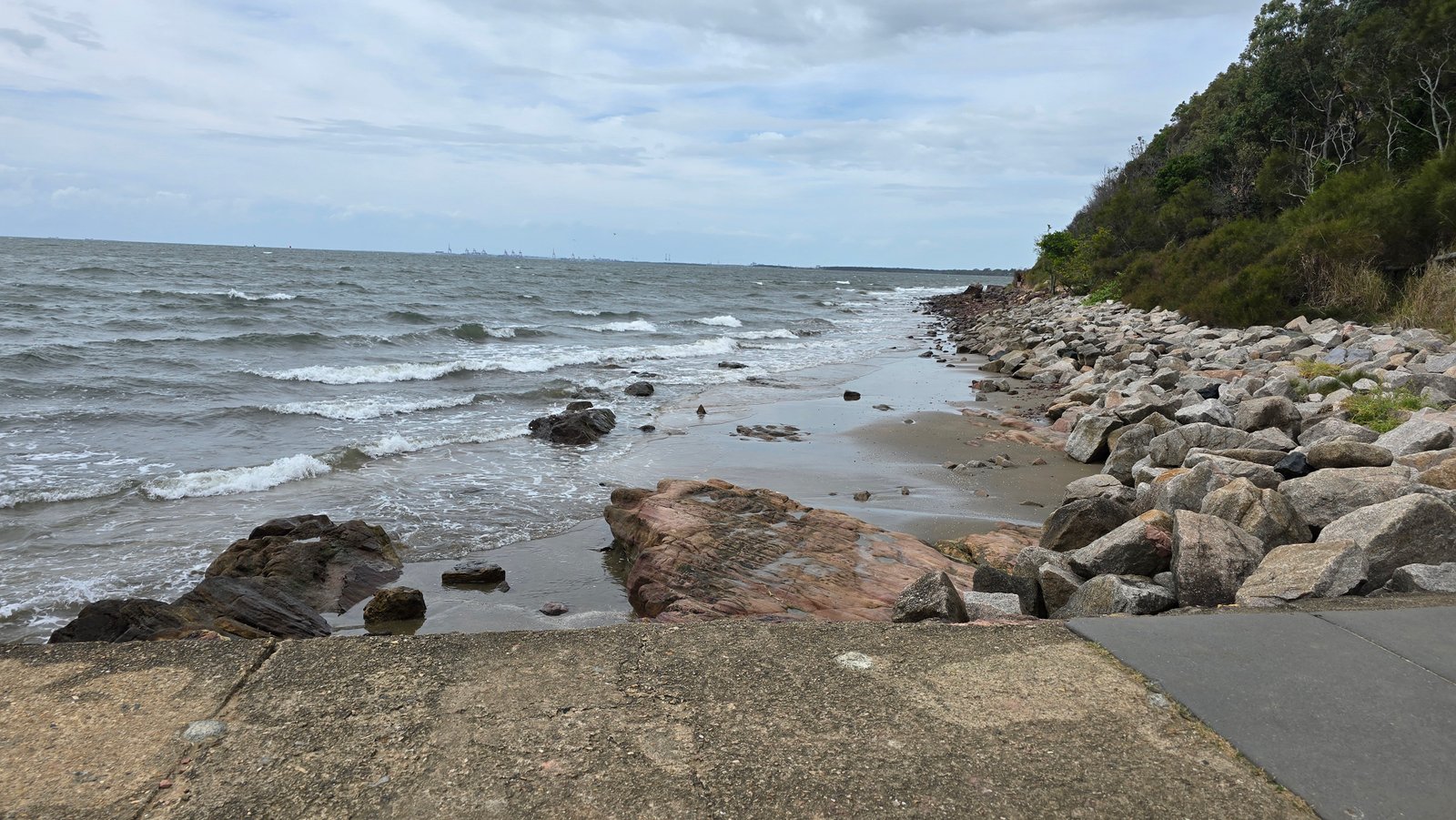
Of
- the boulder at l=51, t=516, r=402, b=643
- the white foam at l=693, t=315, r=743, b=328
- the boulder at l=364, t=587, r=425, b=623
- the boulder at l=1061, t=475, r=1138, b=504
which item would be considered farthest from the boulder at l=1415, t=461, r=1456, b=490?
the white foam at l=693, t=315, r=743, b=328

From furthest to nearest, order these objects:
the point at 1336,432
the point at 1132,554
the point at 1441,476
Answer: the point at 1336,432 → the point at 1441,476 → the point at 1132,554

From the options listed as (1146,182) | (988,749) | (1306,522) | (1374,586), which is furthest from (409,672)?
(1146,182)

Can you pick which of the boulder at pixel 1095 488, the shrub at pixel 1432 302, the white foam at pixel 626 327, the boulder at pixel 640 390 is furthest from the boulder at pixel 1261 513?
the white foam at pixel 626 327

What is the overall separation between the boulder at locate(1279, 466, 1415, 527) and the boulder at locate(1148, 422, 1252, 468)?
2.44 m

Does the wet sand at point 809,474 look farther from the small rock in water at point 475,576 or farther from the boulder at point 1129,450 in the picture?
the boulder at point 1129,450

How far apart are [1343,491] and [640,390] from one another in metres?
13.4

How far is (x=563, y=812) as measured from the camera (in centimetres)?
221

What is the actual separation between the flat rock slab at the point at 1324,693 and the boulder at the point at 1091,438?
6.90 metres

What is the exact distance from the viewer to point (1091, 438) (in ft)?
33.8

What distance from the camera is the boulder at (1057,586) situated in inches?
185

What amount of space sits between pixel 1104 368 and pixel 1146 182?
26466 mm

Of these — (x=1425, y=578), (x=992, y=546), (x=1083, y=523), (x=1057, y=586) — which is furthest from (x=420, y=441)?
(x=1425, y=578)

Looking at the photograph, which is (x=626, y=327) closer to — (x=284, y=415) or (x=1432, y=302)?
(x=284, y=415)

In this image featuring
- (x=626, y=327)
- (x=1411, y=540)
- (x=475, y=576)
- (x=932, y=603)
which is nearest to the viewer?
(x=932, y=603)
